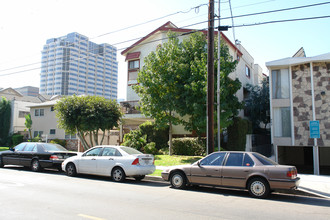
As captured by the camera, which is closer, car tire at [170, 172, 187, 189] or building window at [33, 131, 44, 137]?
car tire at [170, 172, 187, 189]

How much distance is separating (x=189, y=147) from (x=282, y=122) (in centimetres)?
627

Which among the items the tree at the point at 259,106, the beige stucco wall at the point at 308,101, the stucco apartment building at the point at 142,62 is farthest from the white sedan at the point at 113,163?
the tree at the point at 259,106

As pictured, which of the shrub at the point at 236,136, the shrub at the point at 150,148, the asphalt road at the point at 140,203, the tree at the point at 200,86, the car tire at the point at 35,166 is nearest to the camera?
the asphalt road at the point at 140,203

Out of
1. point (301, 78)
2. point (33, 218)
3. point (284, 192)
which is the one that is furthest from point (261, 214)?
point (301, 78)

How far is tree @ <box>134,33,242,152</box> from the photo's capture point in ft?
53.3

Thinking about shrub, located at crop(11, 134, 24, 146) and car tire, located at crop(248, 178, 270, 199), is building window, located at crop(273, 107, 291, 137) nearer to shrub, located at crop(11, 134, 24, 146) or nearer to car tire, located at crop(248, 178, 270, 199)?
car tire, located at crop(248, 178, 270, 199)

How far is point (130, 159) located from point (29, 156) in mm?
6192

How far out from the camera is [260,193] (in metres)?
7.95

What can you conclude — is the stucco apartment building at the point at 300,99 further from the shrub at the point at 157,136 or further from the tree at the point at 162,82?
the shrub at the point at 157,136

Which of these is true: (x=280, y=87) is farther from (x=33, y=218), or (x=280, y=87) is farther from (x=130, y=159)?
(x=33, y=218)

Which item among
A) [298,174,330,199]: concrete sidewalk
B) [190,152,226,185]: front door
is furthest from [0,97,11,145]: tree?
[298,174,330,199]: concrete sidewalk

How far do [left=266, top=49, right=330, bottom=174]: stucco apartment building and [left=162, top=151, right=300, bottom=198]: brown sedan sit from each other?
360 inches

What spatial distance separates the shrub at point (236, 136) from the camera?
1909 centimetres

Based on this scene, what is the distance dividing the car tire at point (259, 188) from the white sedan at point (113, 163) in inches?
164
